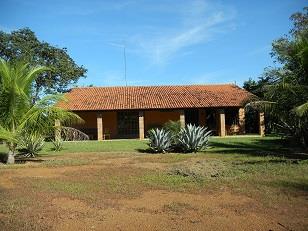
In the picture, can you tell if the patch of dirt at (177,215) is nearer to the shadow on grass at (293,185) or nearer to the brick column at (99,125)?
the shadow on grass at (293,185)

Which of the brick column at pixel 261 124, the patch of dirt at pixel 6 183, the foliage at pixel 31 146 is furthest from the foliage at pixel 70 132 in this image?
the brick column at pixel 261 124

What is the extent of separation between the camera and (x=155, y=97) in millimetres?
33000

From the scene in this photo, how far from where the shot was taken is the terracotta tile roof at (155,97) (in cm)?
3119

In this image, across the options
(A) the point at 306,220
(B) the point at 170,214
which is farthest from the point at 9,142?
(A) the point at 306,220

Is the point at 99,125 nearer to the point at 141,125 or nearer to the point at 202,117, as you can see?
the point at 141,125

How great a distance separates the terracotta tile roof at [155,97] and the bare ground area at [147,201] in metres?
18.7

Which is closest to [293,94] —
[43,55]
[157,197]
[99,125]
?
[157,197]

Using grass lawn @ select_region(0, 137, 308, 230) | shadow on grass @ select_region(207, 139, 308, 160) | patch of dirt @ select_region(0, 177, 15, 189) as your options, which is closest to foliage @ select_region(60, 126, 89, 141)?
grass lawn @ select_region(0, 137, 308, 230)

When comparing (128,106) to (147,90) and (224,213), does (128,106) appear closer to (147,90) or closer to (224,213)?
(147,90)

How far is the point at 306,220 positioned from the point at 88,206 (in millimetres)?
3586

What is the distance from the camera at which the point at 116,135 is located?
3331cm

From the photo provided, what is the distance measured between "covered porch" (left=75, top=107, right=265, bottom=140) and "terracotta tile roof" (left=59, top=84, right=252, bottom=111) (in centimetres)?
85

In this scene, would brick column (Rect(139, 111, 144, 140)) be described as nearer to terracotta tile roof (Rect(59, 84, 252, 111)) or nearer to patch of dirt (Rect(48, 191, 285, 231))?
terracotta tile roof (Rect(59, 84, 252, 111))

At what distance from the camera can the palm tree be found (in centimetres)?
1463
